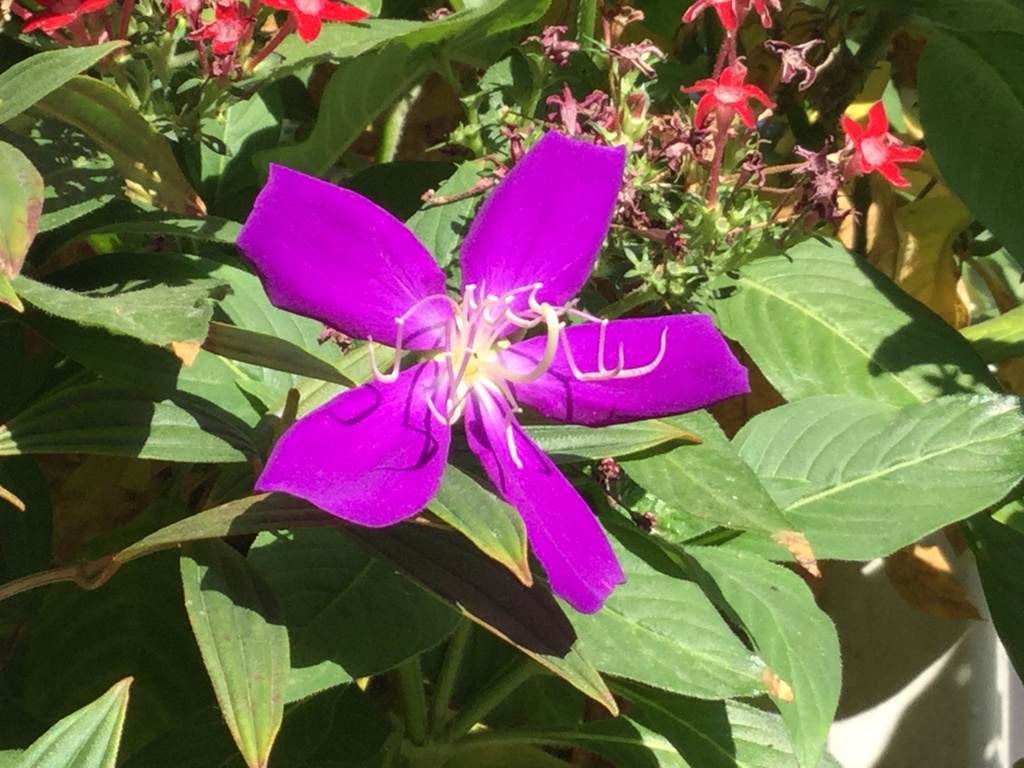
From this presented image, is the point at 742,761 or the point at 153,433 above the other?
the point at 153,433

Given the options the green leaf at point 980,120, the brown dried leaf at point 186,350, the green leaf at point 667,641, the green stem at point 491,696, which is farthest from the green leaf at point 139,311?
the green leaf at point 980,120

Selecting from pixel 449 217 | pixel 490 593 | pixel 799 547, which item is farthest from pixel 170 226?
pixel 799 547

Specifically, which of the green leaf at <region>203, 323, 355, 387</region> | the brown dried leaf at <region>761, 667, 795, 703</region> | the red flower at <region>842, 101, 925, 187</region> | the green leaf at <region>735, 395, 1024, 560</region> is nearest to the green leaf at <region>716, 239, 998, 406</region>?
the green leaf at <region>735, 395, 1024, 560</region>

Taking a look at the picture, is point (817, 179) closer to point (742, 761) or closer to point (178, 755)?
point (742, 761)

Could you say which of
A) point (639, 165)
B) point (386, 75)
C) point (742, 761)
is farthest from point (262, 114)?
point (742, 761)

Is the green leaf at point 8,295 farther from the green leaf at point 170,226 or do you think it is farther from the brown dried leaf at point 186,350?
the green leaf at point 170,226

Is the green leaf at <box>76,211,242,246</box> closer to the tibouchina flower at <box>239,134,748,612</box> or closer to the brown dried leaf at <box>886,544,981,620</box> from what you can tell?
the tibouchina flower at <box>239,134,748,612</box>
